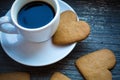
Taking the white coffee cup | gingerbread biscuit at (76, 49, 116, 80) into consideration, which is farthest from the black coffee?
gingerbread biscuit at (76, 49, 116, 80)

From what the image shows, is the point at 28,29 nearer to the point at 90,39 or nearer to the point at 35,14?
the point at 35,14

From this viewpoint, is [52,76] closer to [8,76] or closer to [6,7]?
[8,76]

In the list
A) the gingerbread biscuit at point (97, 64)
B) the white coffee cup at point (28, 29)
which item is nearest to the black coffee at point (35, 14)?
the white coffee cup at point (28, 29)

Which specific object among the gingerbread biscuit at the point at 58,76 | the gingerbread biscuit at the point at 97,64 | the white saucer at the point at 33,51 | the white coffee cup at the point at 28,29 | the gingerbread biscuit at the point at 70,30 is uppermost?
the white coffee cup at the point at 28,29

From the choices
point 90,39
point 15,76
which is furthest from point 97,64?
point 15,76

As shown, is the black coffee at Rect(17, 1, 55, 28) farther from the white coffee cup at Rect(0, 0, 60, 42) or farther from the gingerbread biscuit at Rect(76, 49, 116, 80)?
the gingerbread biscuit at Rect(76, 49, 116, 80)

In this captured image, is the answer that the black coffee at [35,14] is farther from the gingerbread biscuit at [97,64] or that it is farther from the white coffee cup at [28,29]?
the gingerbread biscuit at [97,64]
